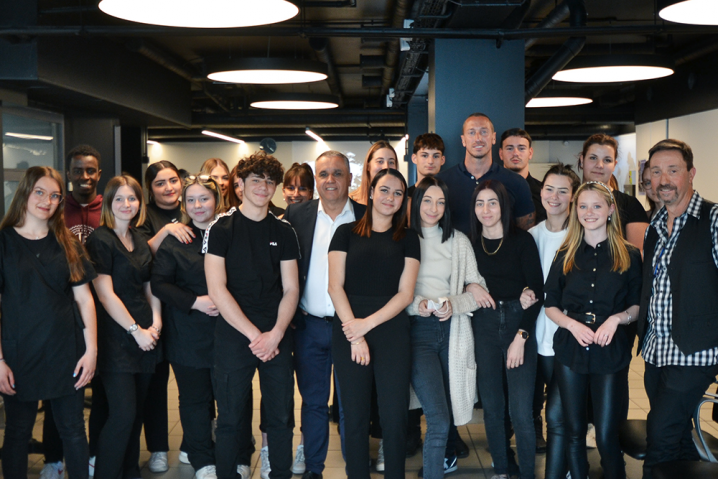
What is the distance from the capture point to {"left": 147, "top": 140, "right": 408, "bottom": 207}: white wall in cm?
1881

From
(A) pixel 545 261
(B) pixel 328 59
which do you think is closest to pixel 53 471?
(A) pixel 545 261

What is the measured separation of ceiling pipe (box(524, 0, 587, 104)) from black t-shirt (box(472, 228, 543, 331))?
3450 millimetres

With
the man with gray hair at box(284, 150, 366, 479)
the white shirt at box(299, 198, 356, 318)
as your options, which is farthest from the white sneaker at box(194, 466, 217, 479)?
the white shirt at box(299, 198, 356, 318)

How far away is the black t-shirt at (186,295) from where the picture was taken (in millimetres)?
3561

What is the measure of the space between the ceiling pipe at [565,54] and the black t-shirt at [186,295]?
4.47 meters

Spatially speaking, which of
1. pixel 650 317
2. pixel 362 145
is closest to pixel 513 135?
pixel 650 317

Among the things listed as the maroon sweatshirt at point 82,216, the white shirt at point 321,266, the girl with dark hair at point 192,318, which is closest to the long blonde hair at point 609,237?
the white shirt at point 321,266

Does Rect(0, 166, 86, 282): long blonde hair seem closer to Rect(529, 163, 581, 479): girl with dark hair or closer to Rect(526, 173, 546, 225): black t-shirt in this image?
Rect(529, 163, 581, 479): girl with dark hair

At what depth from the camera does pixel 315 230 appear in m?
3.82

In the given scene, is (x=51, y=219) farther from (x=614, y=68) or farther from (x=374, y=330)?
(x=614, y=68)

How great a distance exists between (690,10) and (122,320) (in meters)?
3.97

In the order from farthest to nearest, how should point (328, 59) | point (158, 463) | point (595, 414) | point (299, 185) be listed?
point (328, 59) → point (299, 185) → point (158, 463) → point (595, 414)

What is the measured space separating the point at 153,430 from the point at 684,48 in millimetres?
9380

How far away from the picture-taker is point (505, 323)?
3574 mm
